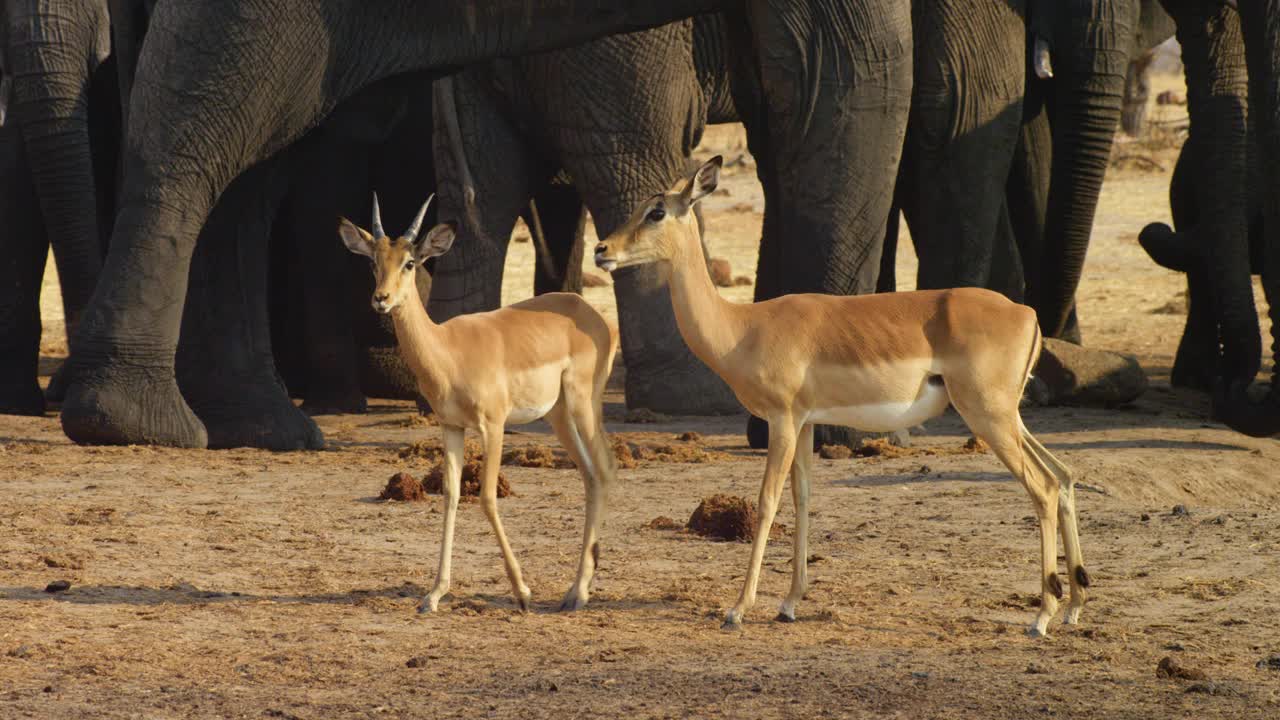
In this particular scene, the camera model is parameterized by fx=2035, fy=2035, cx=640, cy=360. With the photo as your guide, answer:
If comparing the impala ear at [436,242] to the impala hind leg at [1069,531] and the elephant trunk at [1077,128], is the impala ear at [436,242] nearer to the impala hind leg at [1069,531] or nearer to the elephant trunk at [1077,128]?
the impala hind leg at [1069,531]

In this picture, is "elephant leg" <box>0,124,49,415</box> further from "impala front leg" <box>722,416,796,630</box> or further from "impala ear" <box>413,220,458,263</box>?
"impala front leg" <box>722,416,796,630</box>

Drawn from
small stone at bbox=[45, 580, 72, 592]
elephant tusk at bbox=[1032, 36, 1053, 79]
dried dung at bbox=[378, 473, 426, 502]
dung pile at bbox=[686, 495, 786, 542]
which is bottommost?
small stone at bbox=[45, 580, 72, 592]

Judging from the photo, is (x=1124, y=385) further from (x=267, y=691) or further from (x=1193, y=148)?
(x=267, y=691)

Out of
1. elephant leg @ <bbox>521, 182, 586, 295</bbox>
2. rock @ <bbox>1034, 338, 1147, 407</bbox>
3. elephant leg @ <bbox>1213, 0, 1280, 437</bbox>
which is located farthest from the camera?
elephant leg @ <bbox>521, 182, 586, 295</bbox>

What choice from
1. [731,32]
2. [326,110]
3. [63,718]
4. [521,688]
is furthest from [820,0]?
[63,718]

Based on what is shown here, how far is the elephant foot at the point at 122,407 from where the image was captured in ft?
29.1

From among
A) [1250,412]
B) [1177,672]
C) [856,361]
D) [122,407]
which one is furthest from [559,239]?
[1177,672]

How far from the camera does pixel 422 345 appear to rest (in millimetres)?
6250

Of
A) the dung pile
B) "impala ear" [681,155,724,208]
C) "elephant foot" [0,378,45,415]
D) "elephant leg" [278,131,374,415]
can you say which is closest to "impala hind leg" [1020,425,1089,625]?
"impala ear" [681,155,724,208]

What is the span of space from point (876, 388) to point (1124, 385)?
18.9 feet

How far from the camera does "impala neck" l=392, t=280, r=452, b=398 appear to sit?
6246 millimetres

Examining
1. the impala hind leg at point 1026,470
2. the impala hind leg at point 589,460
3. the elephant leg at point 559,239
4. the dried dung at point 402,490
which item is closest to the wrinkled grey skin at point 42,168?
the elephant leg at point 559,239

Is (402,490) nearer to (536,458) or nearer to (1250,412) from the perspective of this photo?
(536,458)

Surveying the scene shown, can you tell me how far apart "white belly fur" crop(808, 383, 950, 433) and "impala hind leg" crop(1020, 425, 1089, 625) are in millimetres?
274
